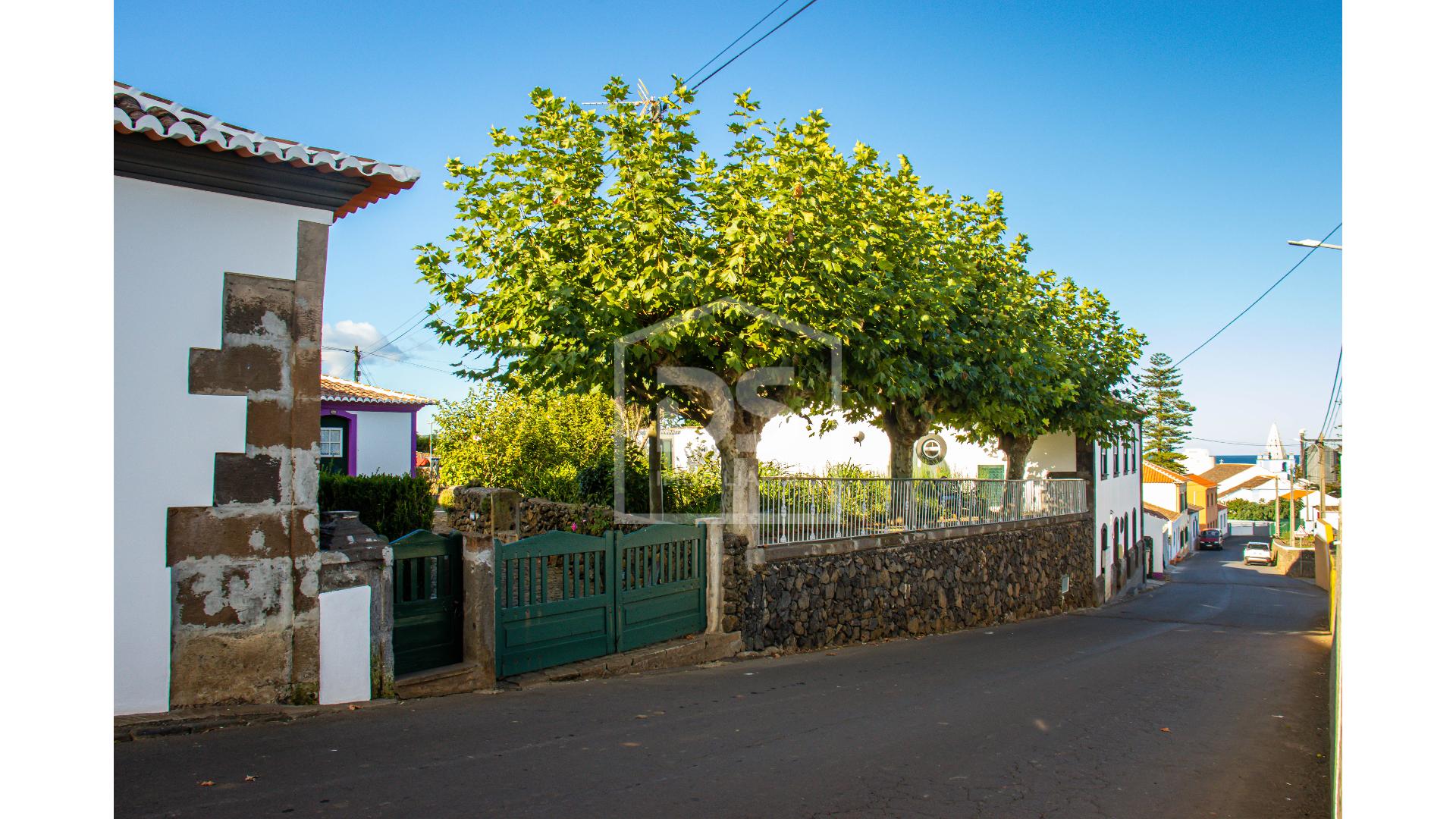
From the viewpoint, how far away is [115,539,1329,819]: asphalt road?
4.92m

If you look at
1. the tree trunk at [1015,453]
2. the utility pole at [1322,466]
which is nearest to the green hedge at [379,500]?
the tree trunk at [1015,453]

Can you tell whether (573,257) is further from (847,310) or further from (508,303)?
(847,310)

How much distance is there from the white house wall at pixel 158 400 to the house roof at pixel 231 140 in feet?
1.48

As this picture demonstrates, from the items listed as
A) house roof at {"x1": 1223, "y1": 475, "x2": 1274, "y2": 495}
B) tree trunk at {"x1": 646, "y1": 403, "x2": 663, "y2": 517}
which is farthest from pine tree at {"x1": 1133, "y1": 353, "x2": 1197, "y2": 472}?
tree trunk at {"x1": 646, "y1": 403, "x2": 663, "y2": 517}

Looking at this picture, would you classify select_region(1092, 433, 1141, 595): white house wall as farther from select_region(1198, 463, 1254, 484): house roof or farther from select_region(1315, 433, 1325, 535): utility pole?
select_region(1198, 463, 1254, 484): house roof

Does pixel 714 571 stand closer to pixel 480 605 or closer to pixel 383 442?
pixel 480 605

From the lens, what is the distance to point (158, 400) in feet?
19.2

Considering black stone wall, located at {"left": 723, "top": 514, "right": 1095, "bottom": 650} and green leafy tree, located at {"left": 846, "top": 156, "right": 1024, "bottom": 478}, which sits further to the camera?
green leafy tree, located at {"left": 846, "top": 156, "right": 1024, "bottom": 478}

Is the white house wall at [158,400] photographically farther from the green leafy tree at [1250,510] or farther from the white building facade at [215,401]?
the green leafy tree at [1250,510]

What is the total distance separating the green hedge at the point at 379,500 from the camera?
1332 centimetres

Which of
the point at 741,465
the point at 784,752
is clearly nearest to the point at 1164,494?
the point at 741,465

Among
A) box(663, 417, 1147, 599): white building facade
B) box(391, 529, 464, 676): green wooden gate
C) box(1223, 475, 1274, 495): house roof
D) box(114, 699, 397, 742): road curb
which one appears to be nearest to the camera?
box(114, 699, 397, 742): road curb

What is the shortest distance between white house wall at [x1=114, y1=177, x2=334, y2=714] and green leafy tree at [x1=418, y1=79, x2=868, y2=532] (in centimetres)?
446
